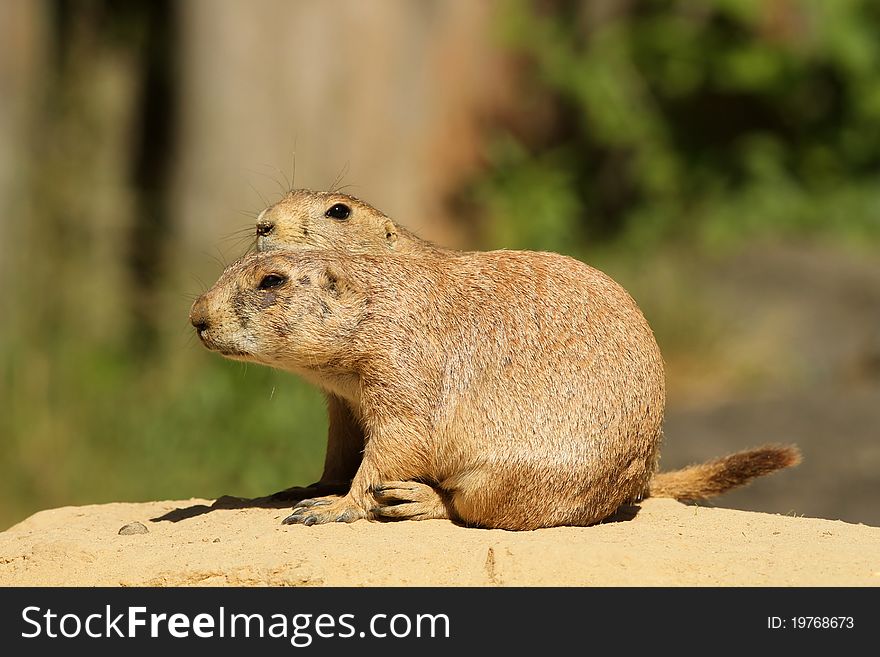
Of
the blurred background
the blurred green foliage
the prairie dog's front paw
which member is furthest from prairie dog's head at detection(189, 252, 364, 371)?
the blurred green foliage

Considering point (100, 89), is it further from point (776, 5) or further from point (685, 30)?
point (776, 5)

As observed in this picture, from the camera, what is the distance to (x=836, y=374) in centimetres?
1483

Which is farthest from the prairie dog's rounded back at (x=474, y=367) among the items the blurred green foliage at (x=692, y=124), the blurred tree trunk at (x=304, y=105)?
the blurred green foliage at (x=692, y=124)

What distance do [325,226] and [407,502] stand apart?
1613 mm

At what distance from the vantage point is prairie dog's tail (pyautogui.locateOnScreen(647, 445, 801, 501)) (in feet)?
21.8

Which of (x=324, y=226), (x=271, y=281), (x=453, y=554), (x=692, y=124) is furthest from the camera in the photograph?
(x=692, y=124)

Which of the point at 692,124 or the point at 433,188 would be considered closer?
the point at 433,188

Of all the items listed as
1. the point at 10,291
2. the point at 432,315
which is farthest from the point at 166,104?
the point at 432,315

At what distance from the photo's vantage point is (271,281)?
20.3ft

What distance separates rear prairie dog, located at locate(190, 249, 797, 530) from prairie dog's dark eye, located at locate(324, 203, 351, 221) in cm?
68

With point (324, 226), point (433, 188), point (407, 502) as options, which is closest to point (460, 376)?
point (407, 502)

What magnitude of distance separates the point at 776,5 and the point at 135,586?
14213mm

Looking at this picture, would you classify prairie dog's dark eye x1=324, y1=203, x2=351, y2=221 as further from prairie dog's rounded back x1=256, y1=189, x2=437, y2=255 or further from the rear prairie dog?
the rear prairie dog

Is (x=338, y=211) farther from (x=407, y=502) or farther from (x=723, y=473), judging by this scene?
(x=723, y=473)
